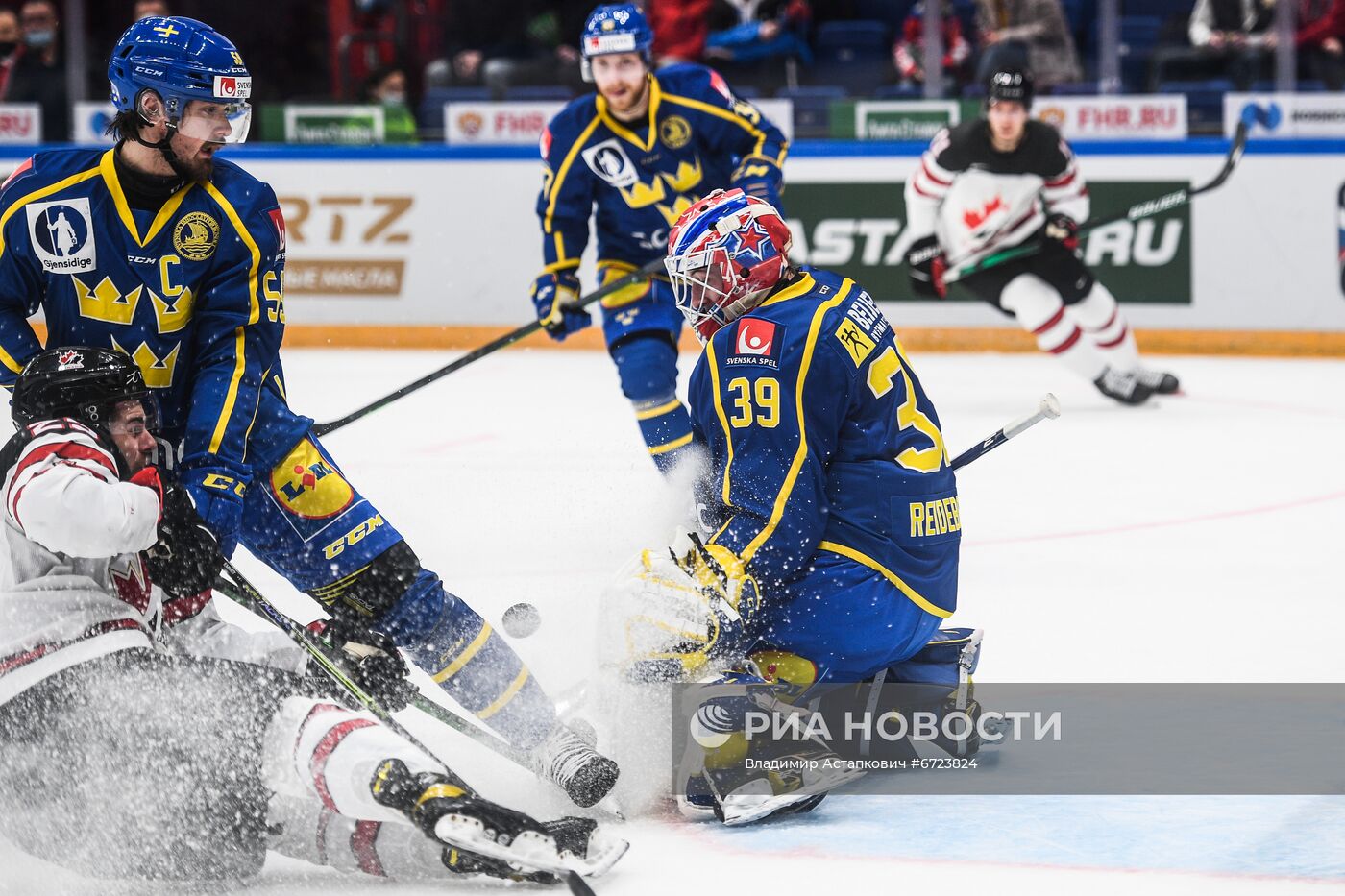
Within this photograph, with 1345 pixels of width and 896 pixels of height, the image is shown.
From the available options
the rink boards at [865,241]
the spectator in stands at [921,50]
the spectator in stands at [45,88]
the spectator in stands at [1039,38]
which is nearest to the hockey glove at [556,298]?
the rink boards at [865,241]

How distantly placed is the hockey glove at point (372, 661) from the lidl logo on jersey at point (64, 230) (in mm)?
723

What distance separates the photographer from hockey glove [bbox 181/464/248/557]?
2.82m

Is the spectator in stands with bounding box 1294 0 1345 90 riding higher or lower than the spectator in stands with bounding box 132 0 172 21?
lower

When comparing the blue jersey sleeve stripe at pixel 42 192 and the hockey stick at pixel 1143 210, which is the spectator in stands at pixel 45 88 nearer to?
the hockey stick at pixel 1143 210

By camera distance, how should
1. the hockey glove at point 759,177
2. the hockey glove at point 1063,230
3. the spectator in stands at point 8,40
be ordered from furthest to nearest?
the spectator in stands at point 8,40
the hockey glove at point 1063,230
the hockey glove at point 759,177

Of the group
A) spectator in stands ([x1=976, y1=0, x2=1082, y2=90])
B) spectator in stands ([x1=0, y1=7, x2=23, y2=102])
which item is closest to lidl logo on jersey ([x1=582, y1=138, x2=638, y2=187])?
spectator in stands ([x1=976, y1=0, x2=1082, y2=90])

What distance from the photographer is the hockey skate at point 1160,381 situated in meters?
7.29

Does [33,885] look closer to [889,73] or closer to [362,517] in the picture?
[362,517]

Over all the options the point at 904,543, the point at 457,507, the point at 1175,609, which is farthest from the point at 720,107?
the point at 904,543

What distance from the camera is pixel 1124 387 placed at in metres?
7.29

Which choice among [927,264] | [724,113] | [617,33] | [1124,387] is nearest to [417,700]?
[617,33]

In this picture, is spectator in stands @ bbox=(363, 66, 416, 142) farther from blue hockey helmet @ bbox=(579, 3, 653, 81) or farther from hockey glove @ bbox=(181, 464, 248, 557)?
hockey glove @ bbox=(181, 464, 248, 557)

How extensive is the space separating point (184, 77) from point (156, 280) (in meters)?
0.33

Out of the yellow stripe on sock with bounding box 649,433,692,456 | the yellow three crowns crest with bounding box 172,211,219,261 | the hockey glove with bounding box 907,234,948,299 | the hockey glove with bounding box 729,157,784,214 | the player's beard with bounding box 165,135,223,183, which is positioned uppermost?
the player's beard with bounding box 165,135,223,183
